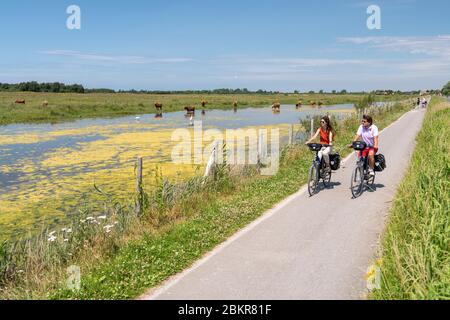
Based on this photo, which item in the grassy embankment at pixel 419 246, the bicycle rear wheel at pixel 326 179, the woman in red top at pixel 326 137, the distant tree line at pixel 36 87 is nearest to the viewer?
the grassy embankment at pixel 419 246

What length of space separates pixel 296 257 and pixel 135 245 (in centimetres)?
275

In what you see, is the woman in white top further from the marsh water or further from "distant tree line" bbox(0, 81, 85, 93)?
"distant tree line" bbox(0, 81, 85, 93)

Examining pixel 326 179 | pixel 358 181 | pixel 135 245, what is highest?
pixel 358 181

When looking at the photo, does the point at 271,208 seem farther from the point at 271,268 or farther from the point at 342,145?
the point at 342,145

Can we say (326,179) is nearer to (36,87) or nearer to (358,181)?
(358,181)

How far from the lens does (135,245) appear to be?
7148 millimetres

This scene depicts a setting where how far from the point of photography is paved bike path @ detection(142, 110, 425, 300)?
5.32 metres

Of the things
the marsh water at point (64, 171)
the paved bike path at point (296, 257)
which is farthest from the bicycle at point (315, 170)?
the marsh water at point (64, 171)

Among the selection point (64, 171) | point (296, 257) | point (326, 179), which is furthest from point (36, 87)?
point (296, 257)

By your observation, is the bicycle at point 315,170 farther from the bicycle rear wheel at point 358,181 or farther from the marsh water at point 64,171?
the marsh water at point 64,171

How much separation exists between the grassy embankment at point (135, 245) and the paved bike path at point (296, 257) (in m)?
0.39

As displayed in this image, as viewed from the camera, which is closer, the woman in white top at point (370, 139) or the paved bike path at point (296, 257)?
the paved bike path at point (296, 257)

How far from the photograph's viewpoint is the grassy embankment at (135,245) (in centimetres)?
579
